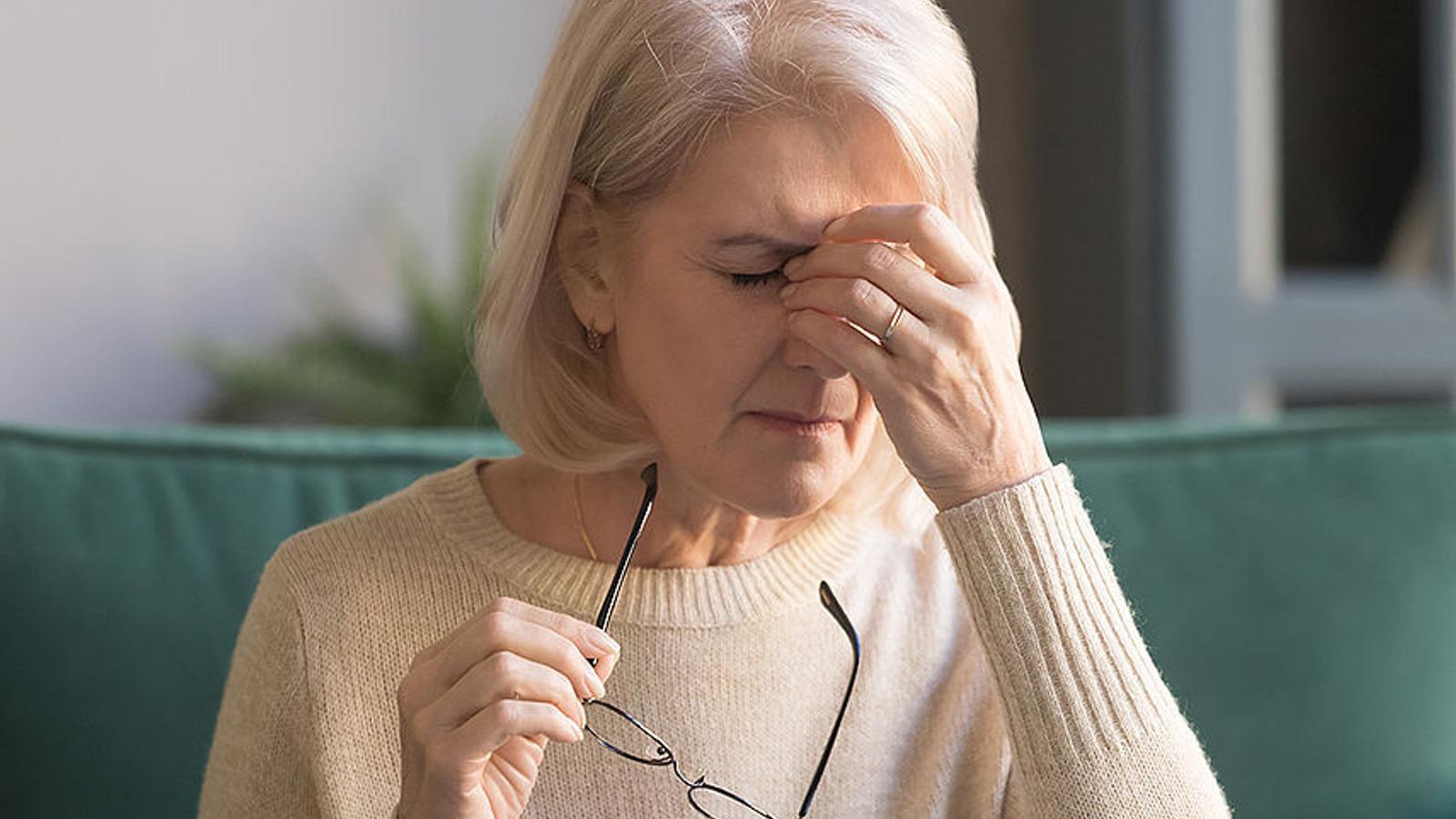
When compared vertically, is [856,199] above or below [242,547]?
above

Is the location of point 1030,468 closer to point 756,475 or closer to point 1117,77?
point 756,475

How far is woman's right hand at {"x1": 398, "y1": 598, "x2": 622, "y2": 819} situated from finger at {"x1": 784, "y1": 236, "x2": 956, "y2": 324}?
28cm

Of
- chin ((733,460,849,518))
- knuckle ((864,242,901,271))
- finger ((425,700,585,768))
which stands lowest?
finger ((425,700,585,768))

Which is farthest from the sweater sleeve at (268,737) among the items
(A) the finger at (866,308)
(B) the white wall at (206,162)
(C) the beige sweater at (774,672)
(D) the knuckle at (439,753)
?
(B) the white wall at (206,162)

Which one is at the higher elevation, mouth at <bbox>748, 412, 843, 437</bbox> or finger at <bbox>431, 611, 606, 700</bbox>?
mouth at <bbox>748, 412, 843, 437</bbox>

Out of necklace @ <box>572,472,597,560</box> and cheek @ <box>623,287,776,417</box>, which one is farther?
necklace @ <box>572,472,597,560</box>

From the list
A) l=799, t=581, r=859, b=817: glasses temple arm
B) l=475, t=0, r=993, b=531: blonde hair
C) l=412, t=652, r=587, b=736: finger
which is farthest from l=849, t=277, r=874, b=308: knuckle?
l=412, t=652, r=587, b=736: finger

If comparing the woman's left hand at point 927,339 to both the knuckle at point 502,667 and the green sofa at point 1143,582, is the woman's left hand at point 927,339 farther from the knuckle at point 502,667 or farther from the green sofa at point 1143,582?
the green sofa at point 1143,582

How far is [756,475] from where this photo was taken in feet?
3.99

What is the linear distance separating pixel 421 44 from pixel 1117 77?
126 cm

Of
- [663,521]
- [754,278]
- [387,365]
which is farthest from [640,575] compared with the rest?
[387,365]

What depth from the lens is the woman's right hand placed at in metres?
1.03

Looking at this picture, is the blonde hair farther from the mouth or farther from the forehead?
the mouth

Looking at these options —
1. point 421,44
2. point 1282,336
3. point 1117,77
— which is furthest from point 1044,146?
point 421,44
